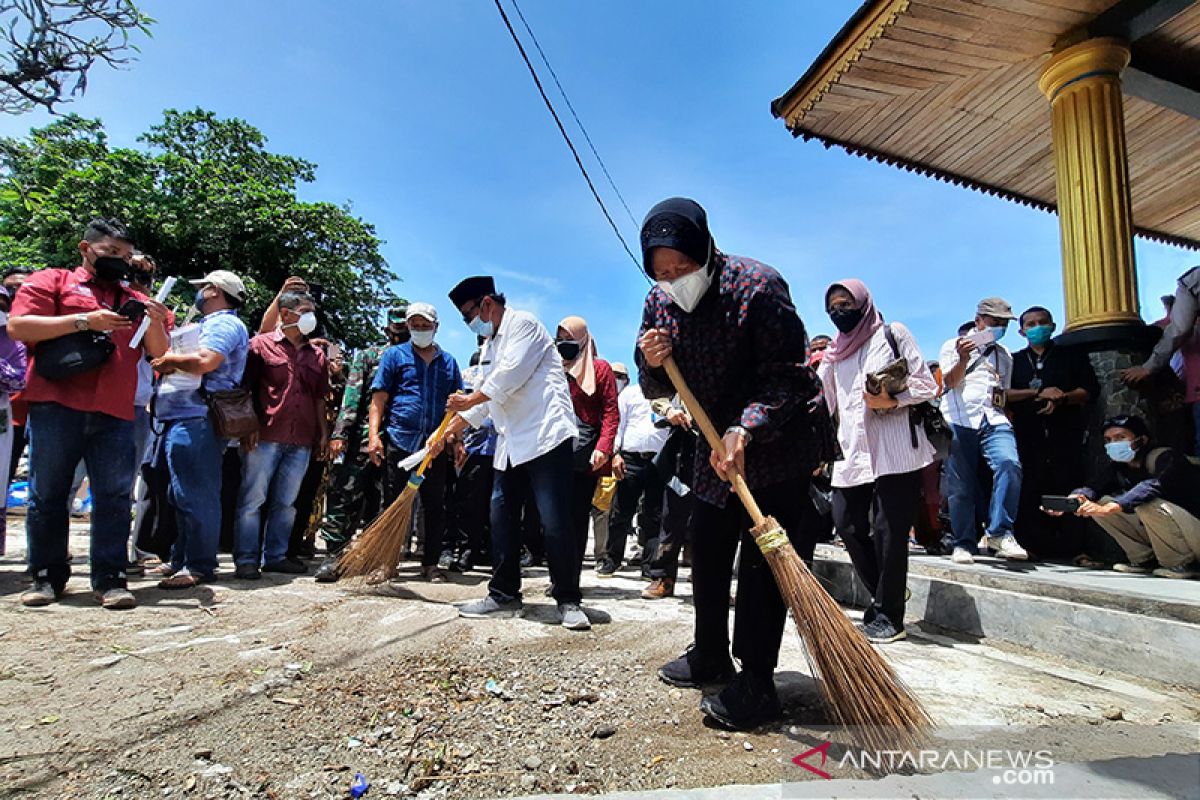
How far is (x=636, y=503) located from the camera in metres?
5.71

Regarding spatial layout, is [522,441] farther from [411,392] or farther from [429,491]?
[411,392]

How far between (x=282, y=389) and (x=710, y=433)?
3575 millimetres

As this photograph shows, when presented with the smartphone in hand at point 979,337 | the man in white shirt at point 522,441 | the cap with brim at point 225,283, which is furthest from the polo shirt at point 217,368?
the smartphone in hand at point 979,337

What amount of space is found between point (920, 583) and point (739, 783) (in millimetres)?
2727

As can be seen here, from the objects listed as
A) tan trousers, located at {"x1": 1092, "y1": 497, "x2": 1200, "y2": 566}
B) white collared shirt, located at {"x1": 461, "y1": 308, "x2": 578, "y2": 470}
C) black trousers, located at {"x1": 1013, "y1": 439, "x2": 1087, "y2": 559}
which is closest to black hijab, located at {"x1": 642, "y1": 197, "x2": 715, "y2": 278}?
white collared shirt, located at {"x1": 461, "y1": 308, "x2": 578, "y2": 470}

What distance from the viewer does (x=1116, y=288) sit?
16.7 ft

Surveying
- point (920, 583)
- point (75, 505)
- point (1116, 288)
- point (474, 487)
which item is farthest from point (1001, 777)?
point (75, 505)

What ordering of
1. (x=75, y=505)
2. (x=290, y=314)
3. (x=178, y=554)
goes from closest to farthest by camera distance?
1. (x=178, y=554)
2. (x=290, y=314)
3. (x=75, y=505)

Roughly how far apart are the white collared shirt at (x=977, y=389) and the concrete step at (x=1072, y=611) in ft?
3.69

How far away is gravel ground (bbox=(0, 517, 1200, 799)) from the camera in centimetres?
167

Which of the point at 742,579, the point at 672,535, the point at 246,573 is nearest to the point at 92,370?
the point at 246,573

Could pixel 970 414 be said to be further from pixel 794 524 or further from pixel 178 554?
pixel 178 554

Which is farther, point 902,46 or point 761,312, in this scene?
point 902,46

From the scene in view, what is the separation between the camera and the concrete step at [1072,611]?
265 cm
